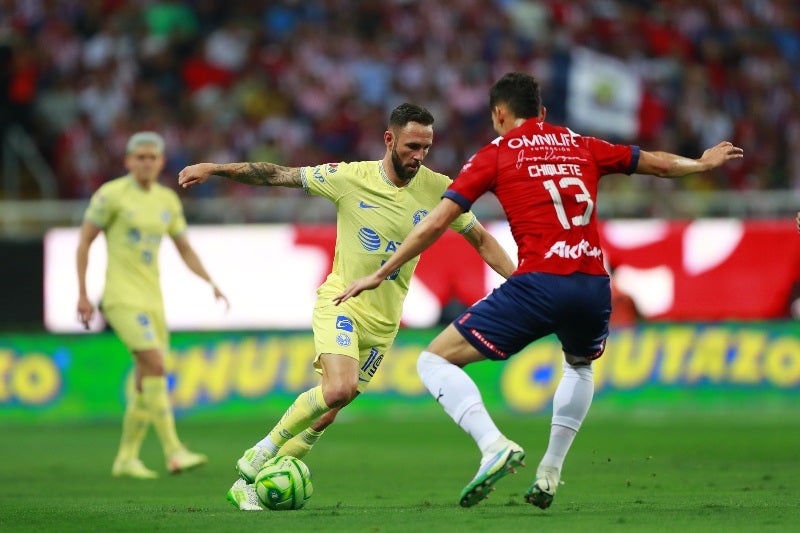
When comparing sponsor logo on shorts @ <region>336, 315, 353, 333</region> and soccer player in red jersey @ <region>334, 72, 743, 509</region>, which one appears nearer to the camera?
soccer player in red jersey @ <region>334, 72, 743, 509</region>

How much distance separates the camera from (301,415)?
28.2ft

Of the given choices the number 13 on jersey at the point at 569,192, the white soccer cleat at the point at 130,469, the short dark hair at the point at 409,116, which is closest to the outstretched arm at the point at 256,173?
the short dark hair at the point at 409,116

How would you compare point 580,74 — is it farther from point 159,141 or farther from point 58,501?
point 58,501

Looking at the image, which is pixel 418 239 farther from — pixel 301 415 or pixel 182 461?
pixel 182 461

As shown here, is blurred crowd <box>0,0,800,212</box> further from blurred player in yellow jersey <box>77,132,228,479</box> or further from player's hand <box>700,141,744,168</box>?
player's hand <box>700,141,744,168</box>

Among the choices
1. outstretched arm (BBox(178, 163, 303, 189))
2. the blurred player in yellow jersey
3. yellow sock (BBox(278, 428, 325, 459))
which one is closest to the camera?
outstretched arm (BBox(178, 163, 303, 189))

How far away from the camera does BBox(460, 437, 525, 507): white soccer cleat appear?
23.3 feet

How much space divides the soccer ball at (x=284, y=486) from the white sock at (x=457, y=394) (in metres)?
1.14

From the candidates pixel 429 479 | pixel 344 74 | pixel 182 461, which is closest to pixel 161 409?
pixel 182 461

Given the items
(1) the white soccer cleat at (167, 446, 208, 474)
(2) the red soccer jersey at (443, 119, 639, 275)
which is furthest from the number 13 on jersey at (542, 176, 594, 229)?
(1) the white soccer cleat at (167, 446, 208, 474)

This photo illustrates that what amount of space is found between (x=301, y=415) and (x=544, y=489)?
65.2 inches

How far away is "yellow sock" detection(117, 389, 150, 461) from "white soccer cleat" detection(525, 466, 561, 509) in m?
5.07

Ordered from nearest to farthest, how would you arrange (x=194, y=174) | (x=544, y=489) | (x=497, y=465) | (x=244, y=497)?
(x=497, y=465) < (x=544, y=489) < (x=194, y=174) < (x=244, y=497)

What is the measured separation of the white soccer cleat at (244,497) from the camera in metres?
8.49
